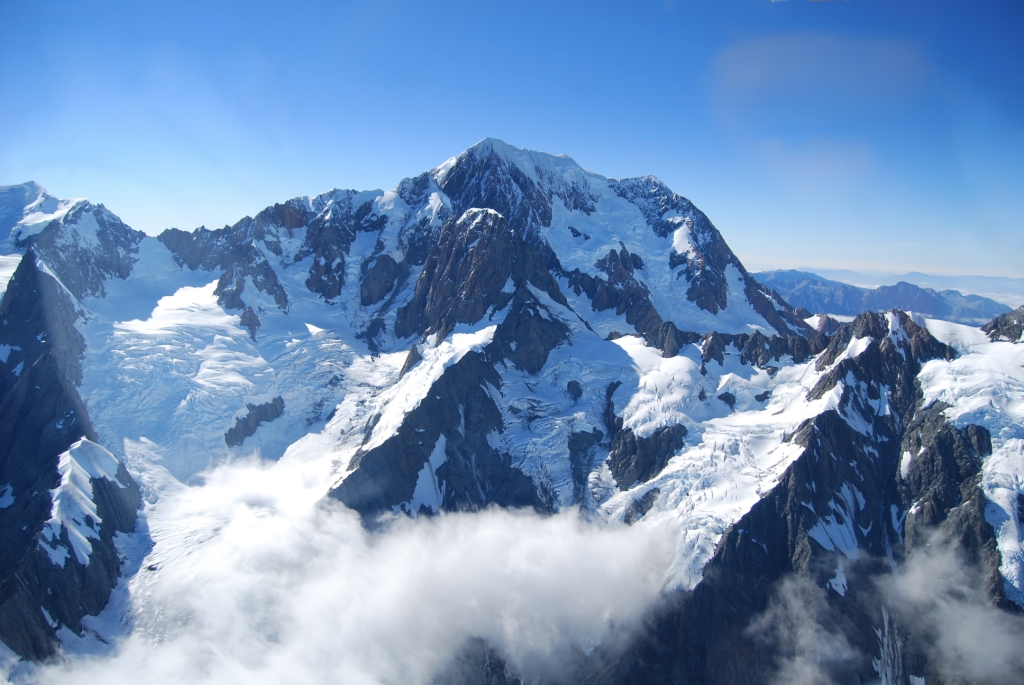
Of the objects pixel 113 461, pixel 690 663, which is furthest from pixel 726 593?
pixel 113 461

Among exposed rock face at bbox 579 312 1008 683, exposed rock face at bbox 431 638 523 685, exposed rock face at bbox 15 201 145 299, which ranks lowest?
exposed rock face at bbox 431 638 523 685

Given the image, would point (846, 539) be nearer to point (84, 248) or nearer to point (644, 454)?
point (644, 454)

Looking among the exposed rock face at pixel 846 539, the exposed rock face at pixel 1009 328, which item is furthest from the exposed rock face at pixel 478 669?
the exposed rock face at pixel 1009 328

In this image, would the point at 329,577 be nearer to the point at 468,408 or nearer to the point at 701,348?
the point at 468,408

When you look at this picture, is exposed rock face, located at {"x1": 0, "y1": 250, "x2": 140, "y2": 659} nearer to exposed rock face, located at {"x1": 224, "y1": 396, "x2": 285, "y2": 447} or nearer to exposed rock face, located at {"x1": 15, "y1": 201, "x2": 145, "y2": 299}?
exposed rock face, located at {"x1": 15, "y1": 201, "x2": 145, "y2": 299}

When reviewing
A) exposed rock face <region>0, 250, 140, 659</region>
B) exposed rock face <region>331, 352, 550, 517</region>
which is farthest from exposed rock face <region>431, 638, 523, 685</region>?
exposed rock face <region>0, 250, 140, 659</region>

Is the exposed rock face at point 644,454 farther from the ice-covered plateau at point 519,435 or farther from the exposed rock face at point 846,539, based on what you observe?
the exposed rock face at point 846,539
